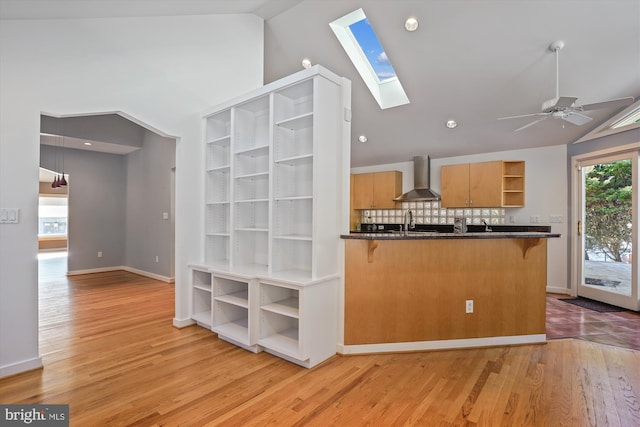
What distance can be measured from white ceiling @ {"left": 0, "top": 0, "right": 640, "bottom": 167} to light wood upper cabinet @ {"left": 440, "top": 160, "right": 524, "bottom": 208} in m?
0.40

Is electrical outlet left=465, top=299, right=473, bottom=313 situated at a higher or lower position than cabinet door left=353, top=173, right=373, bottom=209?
lower

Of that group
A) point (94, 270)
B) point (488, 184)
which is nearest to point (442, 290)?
point (488, 184)

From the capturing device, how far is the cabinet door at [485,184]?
Answer: 530cm

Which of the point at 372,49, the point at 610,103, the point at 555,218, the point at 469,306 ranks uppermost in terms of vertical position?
the point at 372,49

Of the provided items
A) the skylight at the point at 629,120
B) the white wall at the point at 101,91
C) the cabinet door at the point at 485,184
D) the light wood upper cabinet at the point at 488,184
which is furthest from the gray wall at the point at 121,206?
the skylight at the point at 629,120

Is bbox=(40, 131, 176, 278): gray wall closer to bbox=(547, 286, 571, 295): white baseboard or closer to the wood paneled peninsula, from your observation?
the wood paneled peninsula

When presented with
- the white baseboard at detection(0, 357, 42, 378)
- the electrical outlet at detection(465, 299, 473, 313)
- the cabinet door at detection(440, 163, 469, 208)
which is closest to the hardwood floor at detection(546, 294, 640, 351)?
the electrical outlet at detection(465, 299, 473, 313)

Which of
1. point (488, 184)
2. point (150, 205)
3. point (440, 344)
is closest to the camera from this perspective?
point (440, 344)

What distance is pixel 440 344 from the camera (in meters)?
2.90

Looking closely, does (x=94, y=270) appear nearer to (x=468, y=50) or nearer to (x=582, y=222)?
(x=468, y=50)

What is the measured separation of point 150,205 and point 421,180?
5181mm

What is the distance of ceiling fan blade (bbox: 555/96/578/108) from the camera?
2951mm

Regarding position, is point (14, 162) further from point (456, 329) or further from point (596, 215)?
point (596, 215)

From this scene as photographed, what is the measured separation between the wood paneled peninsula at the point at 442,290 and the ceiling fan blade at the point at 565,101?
1218mm
